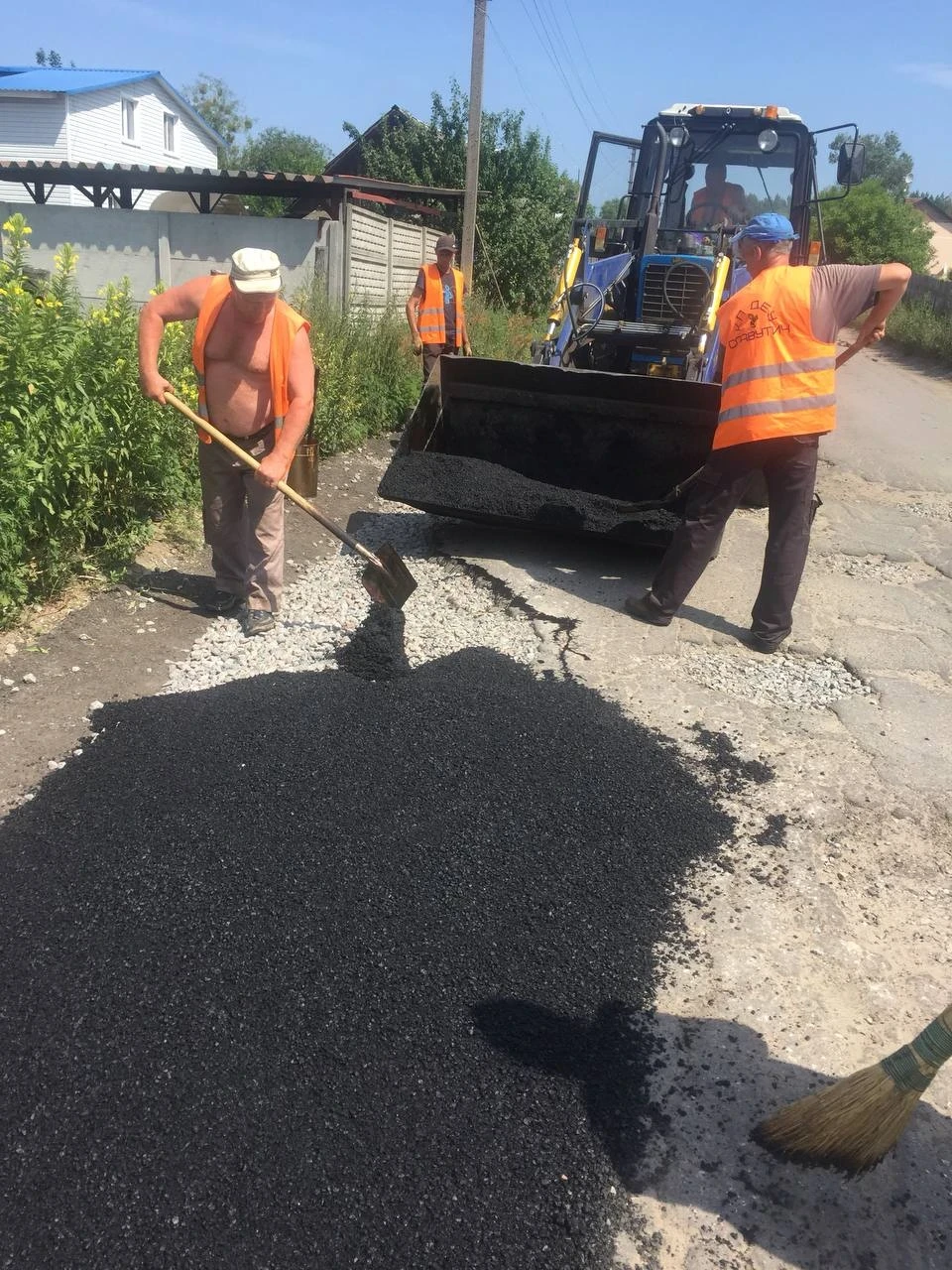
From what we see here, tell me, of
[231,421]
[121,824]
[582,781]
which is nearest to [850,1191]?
[582,781]

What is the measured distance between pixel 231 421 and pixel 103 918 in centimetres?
259

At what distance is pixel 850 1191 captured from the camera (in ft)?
6.64

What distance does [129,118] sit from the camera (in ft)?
93.1

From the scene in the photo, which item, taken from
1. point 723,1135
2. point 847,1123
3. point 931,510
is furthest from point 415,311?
point 847,1123

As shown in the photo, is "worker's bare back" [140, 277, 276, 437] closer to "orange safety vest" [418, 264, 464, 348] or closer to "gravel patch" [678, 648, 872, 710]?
"gravel patch" [678, 648, 872, 710]

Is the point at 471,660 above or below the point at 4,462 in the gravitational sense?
below

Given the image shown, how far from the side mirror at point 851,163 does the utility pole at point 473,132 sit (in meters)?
7.68

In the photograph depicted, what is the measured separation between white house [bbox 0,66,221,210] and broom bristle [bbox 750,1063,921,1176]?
82.5 feet

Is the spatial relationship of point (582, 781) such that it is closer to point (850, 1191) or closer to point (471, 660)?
point (471, 660)

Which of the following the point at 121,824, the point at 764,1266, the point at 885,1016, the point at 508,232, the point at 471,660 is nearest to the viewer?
the point at 764,1266

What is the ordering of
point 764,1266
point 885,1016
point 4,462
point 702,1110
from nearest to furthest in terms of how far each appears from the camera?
1. point 764,1266
2. point 702,1110
3. point 885,1016
4. point 4,462

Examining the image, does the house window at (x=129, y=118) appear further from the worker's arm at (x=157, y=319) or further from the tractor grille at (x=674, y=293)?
the worker's arm at (x=157, y=319)

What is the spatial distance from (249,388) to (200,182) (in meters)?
9.91


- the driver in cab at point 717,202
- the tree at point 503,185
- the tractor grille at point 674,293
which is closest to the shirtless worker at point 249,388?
the tractor grille at point 674,293
